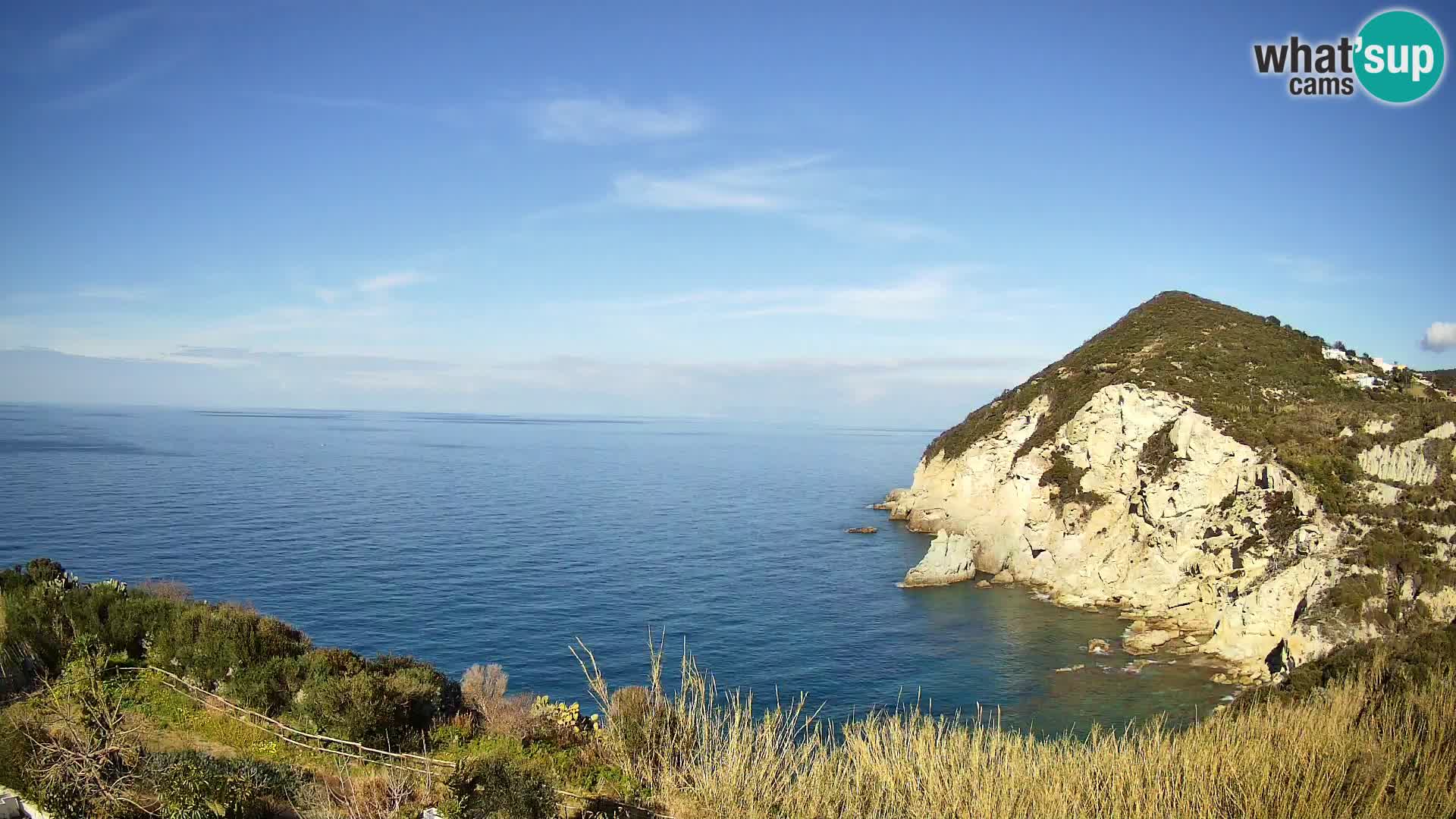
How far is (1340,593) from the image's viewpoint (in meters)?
32.2

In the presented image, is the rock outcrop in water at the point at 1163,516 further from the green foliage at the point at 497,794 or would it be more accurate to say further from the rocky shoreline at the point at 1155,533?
the green foliage at the point at 497,794

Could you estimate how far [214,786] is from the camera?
10477 millimetres

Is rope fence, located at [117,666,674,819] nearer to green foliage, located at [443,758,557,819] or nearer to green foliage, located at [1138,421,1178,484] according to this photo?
green foliage, located at [443,758,557,819]

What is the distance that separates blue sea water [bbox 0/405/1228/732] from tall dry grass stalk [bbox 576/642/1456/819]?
14.2 meters

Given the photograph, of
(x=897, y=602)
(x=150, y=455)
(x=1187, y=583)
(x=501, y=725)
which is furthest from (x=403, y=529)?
(x=150, y=455)

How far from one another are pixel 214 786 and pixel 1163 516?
45.3 meters

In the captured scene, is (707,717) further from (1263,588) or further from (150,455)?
(150,455)

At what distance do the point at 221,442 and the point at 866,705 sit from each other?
16347 centimetres

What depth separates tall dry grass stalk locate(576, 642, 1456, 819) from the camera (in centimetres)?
826

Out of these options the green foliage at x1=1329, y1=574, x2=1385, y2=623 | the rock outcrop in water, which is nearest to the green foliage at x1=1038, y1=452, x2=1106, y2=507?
the rock outcrop in water

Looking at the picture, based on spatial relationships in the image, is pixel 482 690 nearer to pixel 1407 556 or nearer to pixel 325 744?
pixel 325 744

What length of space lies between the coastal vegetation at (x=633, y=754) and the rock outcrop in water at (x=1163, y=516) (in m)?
17.5

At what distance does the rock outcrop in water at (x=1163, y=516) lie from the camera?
34188mm

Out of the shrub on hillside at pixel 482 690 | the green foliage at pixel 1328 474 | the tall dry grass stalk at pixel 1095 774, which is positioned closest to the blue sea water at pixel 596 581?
the shrub on hillside at pixel 482 690
